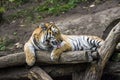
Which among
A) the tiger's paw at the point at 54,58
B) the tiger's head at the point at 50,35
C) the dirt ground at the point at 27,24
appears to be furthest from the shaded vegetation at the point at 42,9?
the tiger's paw at the point at 54,58

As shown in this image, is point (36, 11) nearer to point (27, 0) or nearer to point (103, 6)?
point (27, 0)

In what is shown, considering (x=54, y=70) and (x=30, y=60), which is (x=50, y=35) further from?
(x=54, y=70)

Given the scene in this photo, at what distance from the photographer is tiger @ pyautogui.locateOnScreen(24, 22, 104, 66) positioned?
5.57 meters

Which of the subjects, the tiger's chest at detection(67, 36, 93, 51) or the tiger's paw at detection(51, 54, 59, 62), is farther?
the tiger's chest at detection(67, 36, 93, 51)

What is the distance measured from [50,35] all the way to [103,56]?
0.82 m

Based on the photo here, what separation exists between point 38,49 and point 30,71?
1.20 feet

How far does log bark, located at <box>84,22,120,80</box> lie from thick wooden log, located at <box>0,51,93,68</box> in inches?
10.4

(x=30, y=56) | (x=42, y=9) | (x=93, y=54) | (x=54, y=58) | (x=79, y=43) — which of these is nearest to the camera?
(x=93, y=54)

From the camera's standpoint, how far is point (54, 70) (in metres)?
5.96

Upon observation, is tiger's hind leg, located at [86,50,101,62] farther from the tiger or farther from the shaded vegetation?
the shaded vegetation

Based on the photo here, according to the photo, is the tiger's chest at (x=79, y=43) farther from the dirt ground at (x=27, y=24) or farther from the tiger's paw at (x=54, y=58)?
the dirt ground at (x=27, y=24)

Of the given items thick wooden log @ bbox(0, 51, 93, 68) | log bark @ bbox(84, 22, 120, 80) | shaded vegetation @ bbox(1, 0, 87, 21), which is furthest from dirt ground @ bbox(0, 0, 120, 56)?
log bark @ bbox(84, 22, 120, 80)

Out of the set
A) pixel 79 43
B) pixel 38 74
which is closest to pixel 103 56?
pixel 79 43

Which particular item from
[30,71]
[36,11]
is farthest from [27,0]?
[30,71]
